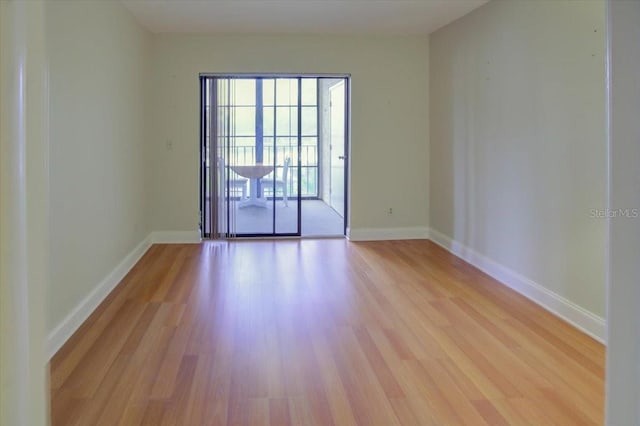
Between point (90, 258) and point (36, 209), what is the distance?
136 inches

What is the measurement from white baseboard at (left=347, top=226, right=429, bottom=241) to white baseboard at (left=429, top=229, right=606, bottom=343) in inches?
32.4

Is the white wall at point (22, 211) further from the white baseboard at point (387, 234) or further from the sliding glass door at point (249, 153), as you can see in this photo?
the white baseboard at point (387, 234)

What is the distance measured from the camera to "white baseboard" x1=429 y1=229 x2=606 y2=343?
3395mm

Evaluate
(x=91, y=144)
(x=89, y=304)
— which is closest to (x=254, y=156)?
(x=91, y=144)

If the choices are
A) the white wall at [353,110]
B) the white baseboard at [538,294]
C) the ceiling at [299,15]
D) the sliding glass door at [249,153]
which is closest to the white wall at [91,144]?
the ceiling at [299,15]

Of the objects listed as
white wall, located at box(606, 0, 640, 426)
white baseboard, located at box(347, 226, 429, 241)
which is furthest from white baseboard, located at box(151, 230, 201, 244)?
white wall, located at box(606, 0, 640, 426)

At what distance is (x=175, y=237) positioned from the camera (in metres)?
6.50

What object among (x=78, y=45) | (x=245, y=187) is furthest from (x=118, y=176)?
(x=245, y=187)

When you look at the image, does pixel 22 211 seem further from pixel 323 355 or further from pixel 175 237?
A: pixel 175 237

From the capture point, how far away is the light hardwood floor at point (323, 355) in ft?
7.98

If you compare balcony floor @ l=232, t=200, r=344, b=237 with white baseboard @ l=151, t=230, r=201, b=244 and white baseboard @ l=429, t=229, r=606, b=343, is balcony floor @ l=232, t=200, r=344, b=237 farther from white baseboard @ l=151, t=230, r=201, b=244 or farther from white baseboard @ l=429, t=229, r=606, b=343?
white baseboard @ l=429, t=229, r=606, b=343

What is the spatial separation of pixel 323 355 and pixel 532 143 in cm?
235

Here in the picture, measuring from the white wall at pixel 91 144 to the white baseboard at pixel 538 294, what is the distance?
10.5 feet

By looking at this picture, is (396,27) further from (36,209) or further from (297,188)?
(36,209)
